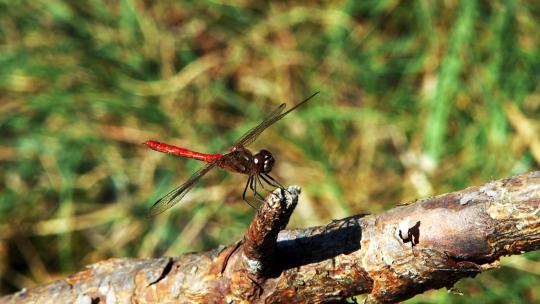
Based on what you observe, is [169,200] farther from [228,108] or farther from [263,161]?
[228,108]

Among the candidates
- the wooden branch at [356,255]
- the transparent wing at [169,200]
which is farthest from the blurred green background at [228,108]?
the wooden branch at [356,255]

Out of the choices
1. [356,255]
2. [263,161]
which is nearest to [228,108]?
[263,161]

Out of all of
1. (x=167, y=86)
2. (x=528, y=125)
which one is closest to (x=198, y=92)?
(x=167, y=86)

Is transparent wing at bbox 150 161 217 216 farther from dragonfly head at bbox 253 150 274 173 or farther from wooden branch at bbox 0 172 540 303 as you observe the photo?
wooden branch at bbox 0 172 540 303

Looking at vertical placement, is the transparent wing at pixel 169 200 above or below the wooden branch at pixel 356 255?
above

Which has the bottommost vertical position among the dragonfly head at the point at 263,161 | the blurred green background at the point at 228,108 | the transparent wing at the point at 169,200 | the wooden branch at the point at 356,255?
the wooden branch at the point at 356,255

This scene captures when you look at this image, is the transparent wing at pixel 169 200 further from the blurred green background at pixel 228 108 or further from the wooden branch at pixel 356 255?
the blurred green background at pixel 228 108
